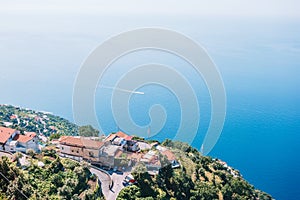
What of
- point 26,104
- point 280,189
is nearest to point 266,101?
point 280,189

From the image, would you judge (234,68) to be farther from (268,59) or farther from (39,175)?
(39,175)

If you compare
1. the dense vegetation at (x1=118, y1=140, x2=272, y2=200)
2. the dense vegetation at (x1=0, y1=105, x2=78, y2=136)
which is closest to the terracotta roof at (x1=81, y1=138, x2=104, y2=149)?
the dense vegetation at (x1=118, y1=140, x2=272, y2=200)

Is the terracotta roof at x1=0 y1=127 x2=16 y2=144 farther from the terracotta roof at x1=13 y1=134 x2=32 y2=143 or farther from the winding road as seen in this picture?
the winding road

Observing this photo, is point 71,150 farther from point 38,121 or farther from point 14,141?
point 38,121

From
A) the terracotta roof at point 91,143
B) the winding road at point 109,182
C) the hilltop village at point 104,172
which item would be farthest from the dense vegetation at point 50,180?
the terracotta roof at point 91,143

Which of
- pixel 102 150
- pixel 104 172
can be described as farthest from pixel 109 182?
pixel 102 150

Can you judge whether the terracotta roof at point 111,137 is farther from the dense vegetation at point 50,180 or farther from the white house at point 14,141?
the white house at point 14,141
